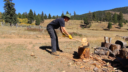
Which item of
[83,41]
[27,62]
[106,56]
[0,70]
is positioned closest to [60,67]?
[27,62]

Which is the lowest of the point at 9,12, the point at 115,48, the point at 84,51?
the point at 115,48

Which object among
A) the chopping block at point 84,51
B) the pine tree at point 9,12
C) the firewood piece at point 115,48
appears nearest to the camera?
the chopping block at point 84,51

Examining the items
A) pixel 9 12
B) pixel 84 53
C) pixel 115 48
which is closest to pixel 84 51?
pixel 84 53

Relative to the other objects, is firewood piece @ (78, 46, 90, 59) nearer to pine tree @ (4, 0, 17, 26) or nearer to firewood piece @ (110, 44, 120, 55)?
firewood piece @ (110, 44, 120, 55)

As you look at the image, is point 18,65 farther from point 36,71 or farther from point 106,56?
point 106,56

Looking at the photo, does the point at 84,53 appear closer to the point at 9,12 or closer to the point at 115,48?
the point at 115,48

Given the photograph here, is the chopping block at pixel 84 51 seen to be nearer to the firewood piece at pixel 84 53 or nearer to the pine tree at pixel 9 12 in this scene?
the firewood piece at pixel 84 53

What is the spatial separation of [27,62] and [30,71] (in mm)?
612

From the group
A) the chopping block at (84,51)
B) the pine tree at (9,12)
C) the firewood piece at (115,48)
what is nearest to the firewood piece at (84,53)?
the chopping block at (84,51)

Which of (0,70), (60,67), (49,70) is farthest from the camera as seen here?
(60,67)

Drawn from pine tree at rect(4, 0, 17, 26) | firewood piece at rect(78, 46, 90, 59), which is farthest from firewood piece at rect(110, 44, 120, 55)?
pine tree at rect(4, 0, 17, 26)


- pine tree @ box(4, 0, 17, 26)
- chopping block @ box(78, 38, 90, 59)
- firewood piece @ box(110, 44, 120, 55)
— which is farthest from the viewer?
A: pine tree @ box(4, 0, 17, 26)

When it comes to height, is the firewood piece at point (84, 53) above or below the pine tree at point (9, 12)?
below

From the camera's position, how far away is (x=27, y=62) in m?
3.23
